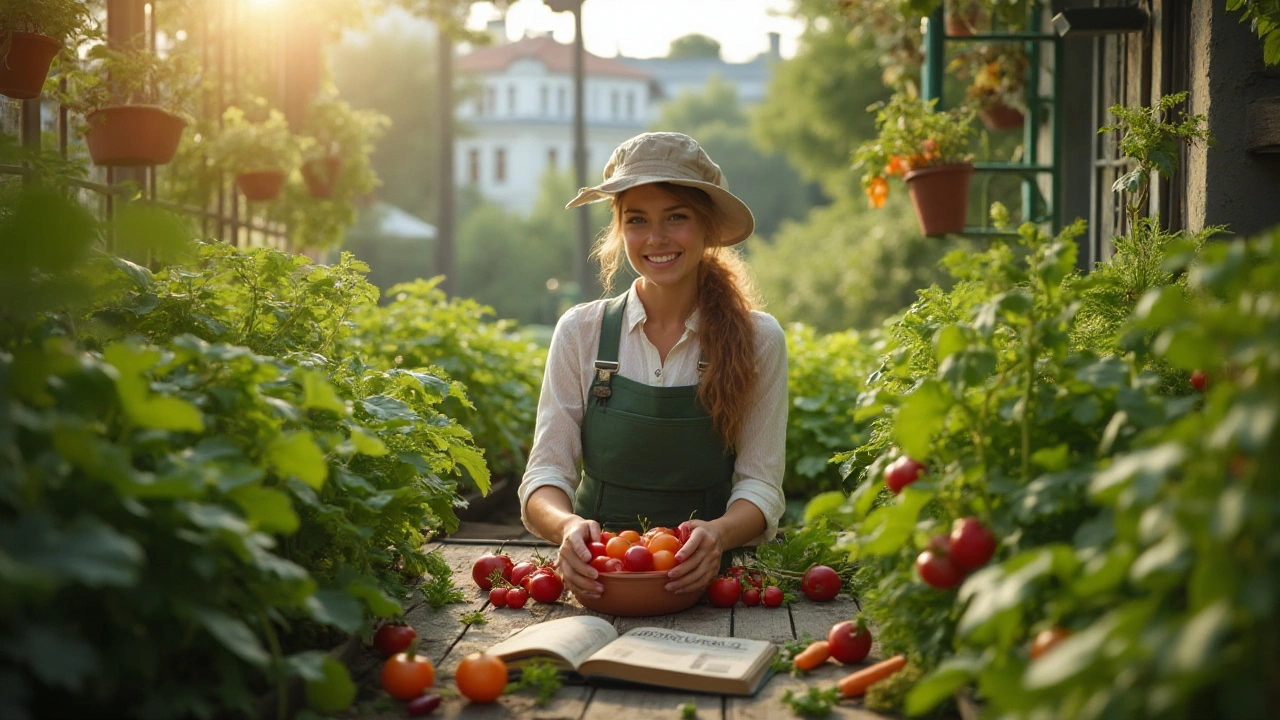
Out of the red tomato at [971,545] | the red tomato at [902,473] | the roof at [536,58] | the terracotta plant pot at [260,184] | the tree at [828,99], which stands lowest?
the red tomato at [971,545]

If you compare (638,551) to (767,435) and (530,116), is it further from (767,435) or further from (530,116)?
(530,116)

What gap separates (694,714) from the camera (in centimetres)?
221

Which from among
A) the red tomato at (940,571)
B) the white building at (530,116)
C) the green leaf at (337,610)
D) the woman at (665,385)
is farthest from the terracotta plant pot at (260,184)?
the white building at (530,116)

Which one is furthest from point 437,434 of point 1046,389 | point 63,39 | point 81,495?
point 63,39

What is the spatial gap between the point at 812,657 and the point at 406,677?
91 centimetres

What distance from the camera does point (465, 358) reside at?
5562mm

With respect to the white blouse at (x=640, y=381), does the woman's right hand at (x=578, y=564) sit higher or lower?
lower

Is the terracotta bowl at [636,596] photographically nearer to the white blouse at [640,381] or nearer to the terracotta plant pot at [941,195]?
the white blouse at [640,381]

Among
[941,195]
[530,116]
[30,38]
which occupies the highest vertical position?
[530,116]

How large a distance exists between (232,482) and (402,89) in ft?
134

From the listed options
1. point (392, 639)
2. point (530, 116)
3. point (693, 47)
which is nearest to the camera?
point (392, 639)

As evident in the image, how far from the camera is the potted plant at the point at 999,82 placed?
21.3 feet

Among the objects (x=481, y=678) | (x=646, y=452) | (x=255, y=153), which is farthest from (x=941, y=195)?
(x=481, y=678)

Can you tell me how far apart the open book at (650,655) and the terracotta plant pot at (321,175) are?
6.04 m
